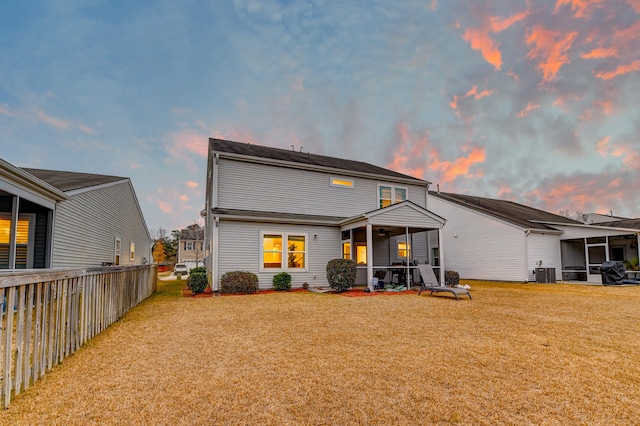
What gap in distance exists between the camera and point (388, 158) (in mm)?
22844

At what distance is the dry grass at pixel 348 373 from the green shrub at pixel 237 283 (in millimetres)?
4715

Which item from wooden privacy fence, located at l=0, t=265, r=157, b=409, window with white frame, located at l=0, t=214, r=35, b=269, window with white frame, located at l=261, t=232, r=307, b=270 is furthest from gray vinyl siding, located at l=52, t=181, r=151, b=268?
window with white frame, located at l=261, t=232, r=307, b=270

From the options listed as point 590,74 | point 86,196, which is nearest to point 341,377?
point 86,196

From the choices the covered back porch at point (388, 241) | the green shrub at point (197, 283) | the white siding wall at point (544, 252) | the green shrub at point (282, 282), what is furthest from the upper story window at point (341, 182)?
the white siding wall at point (544, 252)

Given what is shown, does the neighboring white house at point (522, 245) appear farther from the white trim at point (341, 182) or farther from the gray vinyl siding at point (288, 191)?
the white trim at point (341, 182)

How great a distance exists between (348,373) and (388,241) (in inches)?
509

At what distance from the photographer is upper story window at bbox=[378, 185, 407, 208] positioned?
641 inches

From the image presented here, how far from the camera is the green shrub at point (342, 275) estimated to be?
11891mm

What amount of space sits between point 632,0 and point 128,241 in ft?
86.4

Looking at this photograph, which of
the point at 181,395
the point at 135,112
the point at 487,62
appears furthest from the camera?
the point at 135,112

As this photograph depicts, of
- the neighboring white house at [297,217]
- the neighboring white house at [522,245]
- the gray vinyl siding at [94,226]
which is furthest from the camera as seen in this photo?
the neighboring white house at [522,245]

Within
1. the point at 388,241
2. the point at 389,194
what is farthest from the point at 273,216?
the point at 389,194

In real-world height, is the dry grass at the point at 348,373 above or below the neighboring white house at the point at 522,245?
below

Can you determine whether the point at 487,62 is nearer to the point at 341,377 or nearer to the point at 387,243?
the point at 387,243
